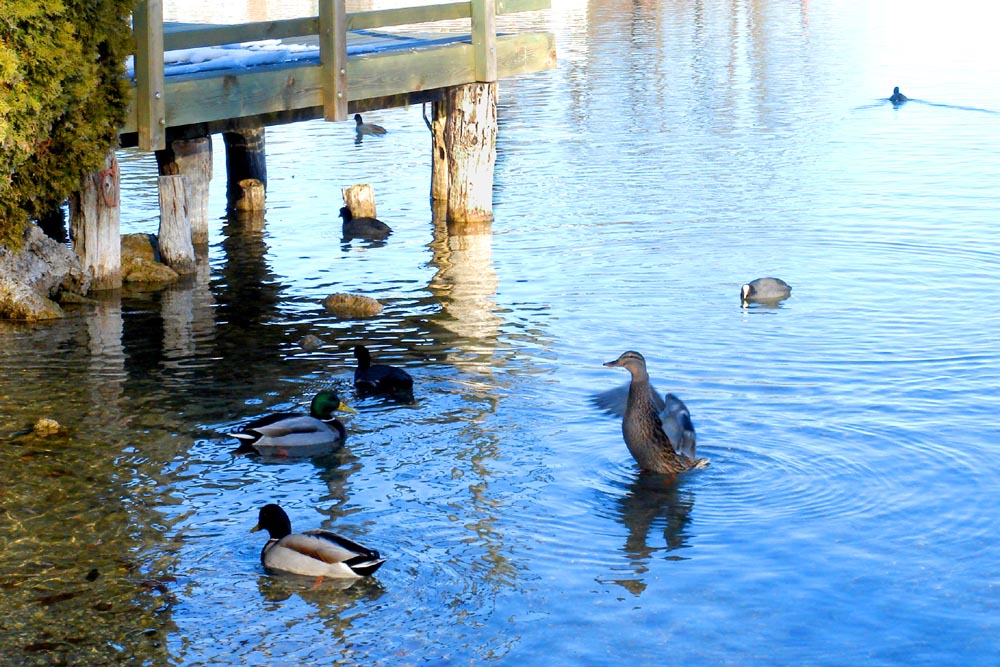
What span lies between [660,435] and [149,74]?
6.95 meters

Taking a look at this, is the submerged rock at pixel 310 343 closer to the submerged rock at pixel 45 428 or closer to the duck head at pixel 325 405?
the duck head at pixel 325 405

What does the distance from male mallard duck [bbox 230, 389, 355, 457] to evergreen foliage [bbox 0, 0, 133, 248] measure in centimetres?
353

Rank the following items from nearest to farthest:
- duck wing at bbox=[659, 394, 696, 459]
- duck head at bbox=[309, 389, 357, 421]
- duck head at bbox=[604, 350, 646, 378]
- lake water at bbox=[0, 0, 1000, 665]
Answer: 1. lake water at bbox=[0, 0, 1000, 665]
2. duck wing at bbox=[659, 394, 696, 459]
3. duck head at bbox=[604, 350, 646, 378]
4. duck head at bbox=[309, 389, 357, 421]

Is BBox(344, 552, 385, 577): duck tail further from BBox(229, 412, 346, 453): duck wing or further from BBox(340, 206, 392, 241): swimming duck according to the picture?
BBox(340, 206, 392, 241): swimming duck

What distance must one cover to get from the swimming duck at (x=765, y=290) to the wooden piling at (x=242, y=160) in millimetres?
8649

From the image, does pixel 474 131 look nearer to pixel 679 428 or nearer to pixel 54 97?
pixel 54 97

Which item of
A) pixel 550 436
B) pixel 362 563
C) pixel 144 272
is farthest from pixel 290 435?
pixel 144 272

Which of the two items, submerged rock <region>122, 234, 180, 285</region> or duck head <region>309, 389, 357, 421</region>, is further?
submerged rock <region>122, 234, 180, 285</region>

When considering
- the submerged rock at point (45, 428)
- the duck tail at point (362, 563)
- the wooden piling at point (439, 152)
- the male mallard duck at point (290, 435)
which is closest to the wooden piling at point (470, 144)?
the wooden piling at point (439, 152)

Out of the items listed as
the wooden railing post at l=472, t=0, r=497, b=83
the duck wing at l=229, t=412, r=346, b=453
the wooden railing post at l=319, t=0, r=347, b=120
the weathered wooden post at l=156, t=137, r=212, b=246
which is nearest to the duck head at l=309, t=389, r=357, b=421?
the duck wing at l=229, t=412, r=346, b=453

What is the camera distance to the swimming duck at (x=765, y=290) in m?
15.1

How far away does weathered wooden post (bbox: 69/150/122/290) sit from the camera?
14812mm

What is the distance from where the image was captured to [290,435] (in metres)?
10.6

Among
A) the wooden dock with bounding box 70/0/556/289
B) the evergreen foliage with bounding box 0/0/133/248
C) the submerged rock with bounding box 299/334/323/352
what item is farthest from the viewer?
the wooden dock with bounding box 70/0/556/289
